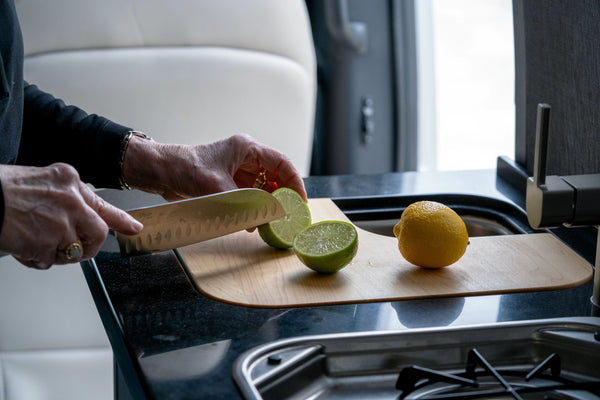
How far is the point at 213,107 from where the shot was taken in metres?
2.14

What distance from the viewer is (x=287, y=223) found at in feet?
3.46

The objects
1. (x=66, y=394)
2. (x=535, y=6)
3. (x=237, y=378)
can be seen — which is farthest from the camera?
(x=66, y=394)

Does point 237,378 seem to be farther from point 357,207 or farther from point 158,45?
point 158,45

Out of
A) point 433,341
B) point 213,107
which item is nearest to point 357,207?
point 433,341

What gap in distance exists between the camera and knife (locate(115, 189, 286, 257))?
96 centimetres

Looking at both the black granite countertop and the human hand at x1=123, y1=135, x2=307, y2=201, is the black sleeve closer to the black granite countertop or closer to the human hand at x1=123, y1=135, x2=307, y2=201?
the human hand at x1=123, y1=135, x2=307, y2=201

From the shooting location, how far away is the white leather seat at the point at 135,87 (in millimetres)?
1882

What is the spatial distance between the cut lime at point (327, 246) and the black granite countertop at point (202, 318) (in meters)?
0.08

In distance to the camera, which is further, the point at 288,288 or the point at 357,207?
the point at 357,207

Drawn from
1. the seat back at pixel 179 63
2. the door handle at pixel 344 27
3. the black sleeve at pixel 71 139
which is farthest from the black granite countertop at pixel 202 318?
the door handle at pixel 344 27

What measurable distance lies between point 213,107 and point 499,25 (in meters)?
1.18

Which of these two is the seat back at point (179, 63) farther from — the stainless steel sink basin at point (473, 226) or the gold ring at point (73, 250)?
the gold ring at point (73, 250)

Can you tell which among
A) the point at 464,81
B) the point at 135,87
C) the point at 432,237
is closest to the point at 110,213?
the point at 432,237

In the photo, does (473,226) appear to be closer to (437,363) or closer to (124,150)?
(437,363)
